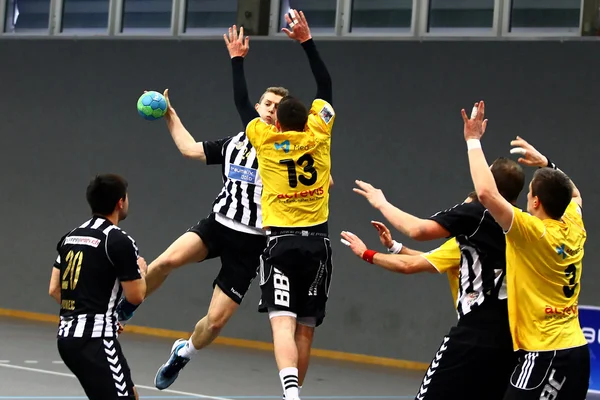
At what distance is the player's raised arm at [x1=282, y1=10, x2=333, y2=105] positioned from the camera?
5.61 metres

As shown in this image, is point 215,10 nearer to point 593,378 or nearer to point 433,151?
point 433,151

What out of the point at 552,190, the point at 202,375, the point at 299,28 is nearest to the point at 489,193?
the point at 552,190

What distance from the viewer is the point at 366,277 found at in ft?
34.8

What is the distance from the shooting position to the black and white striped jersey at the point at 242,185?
6336mm

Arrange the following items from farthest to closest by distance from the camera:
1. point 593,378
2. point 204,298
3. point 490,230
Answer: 1. point 204,298
2. point 593,378
3. point 490,230

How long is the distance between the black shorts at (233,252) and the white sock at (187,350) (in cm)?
41

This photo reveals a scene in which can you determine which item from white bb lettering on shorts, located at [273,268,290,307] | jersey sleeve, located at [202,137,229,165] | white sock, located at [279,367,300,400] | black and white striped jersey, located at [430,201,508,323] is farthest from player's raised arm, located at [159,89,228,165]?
black and white striped jersey, located at [430,201,508,323]

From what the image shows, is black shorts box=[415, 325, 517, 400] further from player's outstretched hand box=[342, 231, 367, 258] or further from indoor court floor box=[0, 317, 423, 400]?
indoor court floor box=[0, 317, 423, 400]

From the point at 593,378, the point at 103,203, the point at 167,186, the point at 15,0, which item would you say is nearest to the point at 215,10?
the point at 167,186

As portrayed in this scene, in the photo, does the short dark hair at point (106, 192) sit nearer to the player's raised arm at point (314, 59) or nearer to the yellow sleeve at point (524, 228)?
the player's raised arm at point (314, 59)

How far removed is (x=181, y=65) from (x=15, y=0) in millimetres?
2742

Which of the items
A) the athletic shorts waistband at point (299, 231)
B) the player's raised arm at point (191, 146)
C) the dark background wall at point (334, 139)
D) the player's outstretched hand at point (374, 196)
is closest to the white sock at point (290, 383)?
the athletic shorts waistband at point (299, 231)

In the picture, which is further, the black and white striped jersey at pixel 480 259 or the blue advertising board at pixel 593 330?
the blue advertising board at pixel 593 330

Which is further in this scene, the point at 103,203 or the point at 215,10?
the point at 215,10
